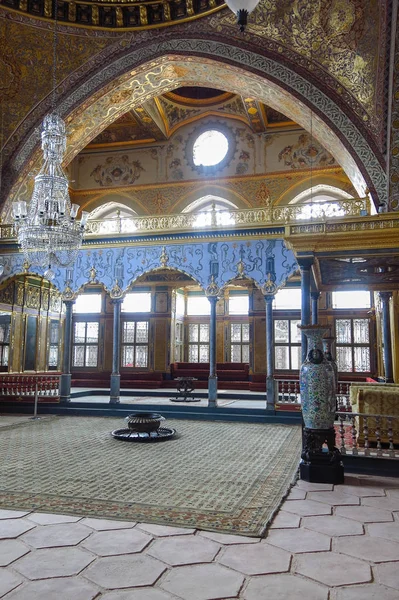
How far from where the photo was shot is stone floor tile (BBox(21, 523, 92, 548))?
9.43ft

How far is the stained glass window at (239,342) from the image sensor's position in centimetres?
1583

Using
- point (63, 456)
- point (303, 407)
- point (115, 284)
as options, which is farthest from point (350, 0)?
point (63, 456)

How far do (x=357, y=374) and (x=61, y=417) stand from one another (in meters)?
8.23

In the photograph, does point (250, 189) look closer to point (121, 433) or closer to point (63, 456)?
point (121, 433)

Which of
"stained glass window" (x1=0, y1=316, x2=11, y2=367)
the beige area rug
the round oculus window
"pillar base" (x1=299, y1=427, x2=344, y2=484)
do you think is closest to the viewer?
the beige area rug

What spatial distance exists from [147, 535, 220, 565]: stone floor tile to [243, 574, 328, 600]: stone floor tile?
375 millimetres

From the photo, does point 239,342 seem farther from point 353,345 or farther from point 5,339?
point 5,339

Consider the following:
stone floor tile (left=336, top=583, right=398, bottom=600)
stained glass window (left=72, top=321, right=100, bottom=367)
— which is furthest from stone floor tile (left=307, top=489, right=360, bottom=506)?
stained glass window (left=72, top=321, right=100, bottom=367)

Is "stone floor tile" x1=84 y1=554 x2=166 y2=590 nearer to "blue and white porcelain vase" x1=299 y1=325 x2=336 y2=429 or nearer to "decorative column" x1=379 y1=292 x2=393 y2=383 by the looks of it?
"blue and white porcelain vase" x1=299 y1=325 x2=336 y2=429

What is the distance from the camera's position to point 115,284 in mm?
10805

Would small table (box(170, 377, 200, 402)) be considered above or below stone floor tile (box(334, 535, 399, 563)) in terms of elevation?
above

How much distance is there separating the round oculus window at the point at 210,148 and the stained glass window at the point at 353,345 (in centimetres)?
603

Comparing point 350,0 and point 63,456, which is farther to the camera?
point 350,0

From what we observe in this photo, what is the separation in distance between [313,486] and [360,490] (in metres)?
0.41
